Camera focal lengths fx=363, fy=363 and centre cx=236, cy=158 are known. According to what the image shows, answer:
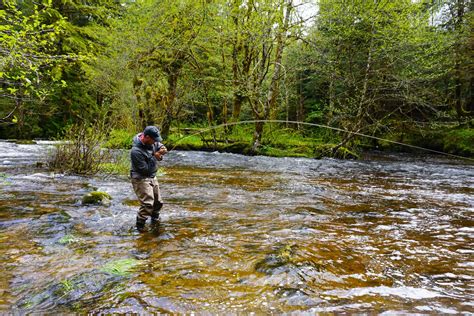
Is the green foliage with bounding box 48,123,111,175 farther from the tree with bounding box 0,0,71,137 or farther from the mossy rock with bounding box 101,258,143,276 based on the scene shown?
the mossy rock with bounding box 101,258,143,276

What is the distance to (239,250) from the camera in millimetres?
→ 4750

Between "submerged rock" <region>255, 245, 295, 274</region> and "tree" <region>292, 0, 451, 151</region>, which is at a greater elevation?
"tree" <region>292, 0, 451, 151</region>

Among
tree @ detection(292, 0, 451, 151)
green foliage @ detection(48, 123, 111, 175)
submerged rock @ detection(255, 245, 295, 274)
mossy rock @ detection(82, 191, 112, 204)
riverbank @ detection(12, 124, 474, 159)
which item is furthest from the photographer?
riverbank @ detection(12, 124, 474, 159)

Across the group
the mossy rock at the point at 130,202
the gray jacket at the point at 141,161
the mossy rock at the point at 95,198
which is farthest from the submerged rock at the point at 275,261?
the mossy rock at the point at 95,198

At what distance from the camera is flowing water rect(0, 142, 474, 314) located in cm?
341

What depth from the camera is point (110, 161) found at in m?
11.6

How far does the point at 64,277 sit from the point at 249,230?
2716mm

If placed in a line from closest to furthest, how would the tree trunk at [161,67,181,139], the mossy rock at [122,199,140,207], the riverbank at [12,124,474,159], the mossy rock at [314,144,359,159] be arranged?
the mossy rock at [122,199,140,207], the mossy rock at [314,144,359,159], the riverbank at [12,124,474,159], the tree trunk at [161,67,181,139]

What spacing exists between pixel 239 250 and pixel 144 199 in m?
1.88

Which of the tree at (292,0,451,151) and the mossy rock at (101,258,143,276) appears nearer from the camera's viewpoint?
the mossy rock at (101,258,143,276)

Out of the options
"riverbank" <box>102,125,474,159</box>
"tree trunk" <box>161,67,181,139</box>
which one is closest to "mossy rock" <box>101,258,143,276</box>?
"riverbank" <box>102,125,474,159</box>

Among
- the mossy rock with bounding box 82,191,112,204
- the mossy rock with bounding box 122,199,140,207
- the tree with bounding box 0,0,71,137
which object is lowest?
the mossy rock with bounding box 122,199,140,207

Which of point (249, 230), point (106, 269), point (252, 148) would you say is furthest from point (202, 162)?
point (106, 269)

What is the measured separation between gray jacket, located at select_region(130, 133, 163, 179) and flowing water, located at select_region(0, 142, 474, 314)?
87cm
